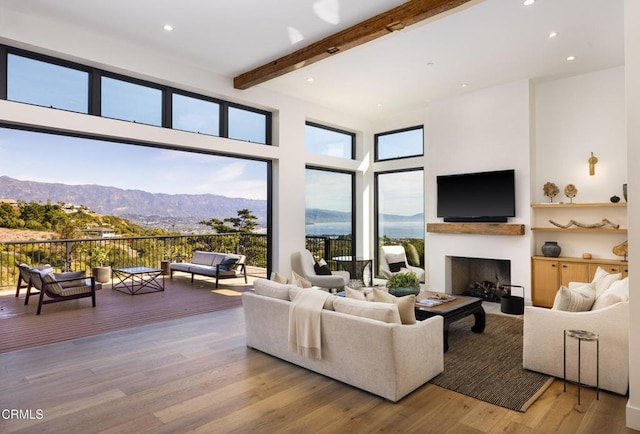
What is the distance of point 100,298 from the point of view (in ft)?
21.8

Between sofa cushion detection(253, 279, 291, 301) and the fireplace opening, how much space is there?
4.37 meters

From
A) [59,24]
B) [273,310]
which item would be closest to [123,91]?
[59,24]

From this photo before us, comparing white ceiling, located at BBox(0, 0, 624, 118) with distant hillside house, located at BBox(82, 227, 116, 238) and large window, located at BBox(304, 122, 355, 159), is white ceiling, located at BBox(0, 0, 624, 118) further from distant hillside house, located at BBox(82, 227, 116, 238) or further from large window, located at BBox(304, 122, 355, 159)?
distant hillside house, located at BBox(82, 227, 116, 238)

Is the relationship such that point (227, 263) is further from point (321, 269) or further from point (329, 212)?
point (329, 212)

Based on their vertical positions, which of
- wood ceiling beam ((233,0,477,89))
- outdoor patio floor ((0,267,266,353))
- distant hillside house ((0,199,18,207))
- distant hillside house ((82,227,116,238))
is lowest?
outdoor patio floor ((0,267,266,353))

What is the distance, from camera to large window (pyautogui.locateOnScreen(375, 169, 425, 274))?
817 centimetres

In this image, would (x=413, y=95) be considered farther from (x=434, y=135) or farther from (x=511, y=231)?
(x=511, y=231)

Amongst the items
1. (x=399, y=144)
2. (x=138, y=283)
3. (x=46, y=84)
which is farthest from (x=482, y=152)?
(x=138, y=283)

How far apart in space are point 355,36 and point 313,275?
3.84m

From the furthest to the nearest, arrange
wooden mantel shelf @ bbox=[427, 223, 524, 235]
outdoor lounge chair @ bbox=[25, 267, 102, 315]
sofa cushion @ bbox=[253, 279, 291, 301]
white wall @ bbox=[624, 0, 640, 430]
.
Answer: wooden mantel shelf @ bbox=[427, 223, 524, 235], outdoor lounge chair @ bbox=[25, 267, 102, 315], sofa cushion @ bbox=[253, 279, 291, 301], white wall @ bbox=[624, 0, 640, 430]

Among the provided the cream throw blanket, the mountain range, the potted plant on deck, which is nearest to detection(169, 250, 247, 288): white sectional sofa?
the mountain range

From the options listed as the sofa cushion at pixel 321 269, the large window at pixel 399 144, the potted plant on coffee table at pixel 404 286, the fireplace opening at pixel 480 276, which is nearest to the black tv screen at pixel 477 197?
the fireplace opening at pixel 480 276

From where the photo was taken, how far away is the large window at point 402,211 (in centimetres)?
817

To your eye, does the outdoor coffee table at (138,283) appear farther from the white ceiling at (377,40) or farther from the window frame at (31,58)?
the white ceiling at (377,40)
